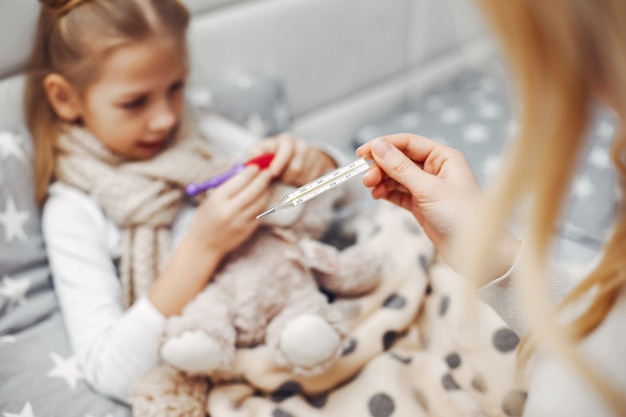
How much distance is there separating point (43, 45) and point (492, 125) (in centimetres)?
97

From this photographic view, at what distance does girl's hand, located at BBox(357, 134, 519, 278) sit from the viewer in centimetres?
56

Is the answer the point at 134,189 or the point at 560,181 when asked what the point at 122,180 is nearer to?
the point at 134,189

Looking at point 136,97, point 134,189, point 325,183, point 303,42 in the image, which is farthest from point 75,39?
point 303,42

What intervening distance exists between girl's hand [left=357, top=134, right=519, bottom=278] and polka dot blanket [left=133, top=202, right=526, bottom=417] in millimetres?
93

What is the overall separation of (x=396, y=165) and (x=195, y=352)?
1.00 feet

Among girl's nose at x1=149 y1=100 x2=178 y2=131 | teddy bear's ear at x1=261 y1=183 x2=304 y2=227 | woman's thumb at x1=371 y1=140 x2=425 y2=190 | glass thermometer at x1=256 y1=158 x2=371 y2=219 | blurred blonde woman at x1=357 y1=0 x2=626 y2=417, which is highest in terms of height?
blurred blonde woman at x1=357 y1=0 x2=626 y2=417

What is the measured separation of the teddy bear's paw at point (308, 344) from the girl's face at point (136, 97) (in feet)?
1.22

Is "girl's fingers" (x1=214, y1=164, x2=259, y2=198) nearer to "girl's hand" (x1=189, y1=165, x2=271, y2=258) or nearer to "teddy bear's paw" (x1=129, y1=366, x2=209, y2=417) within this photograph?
"girl's hand" (x1=189, y1=165, x2=271, y2=258)

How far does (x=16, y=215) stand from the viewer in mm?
755

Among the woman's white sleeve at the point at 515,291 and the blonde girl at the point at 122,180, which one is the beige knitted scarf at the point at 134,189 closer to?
the blonde girl at the point at 122,180

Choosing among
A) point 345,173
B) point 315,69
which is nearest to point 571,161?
point 345,173

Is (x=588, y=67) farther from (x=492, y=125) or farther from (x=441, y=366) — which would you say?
(x=492, y=125)

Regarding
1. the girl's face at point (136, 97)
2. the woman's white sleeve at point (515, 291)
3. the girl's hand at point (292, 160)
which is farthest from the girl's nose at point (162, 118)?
the woman's white sleeve at point (515, 291)

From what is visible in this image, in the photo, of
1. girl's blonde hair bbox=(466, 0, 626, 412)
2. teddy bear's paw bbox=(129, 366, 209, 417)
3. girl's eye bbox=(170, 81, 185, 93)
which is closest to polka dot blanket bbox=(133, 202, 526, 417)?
teddy bear's paw bbox=(129, 366, 209, 417)
